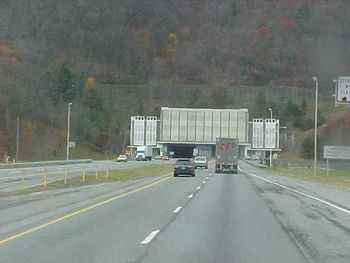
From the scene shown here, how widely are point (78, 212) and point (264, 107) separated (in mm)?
143342

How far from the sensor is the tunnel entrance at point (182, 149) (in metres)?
155

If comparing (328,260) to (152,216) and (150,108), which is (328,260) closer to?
(152,216)

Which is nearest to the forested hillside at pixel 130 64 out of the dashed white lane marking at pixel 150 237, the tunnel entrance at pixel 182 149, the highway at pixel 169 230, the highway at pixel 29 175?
the tunnel entrance at pixel 182 149

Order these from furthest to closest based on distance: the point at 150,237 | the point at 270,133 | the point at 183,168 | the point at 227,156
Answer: the point at 270,133, the point at 227,156, the point at 183,168, the point at 150,237

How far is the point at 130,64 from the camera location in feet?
589

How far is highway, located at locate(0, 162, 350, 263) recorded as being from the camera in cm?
1186

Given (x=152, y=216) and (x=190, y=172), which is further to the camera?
(x=190, y=172)

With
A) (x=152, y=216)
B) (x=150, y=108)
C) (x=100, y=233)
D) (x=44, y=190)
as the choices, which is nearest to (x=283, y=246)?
(x=100, y=233)

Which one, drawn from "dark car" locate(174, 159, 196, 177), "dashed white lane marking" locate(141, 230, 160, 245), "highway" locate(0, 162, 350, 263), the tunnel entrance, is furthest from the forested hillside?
"dashed white lane marking" locate(141, 230, 160, 245)

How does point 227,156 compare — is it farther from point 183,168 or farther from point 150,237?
point 150,237

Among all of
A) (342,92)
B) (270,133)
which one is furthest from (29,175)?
(270,133)

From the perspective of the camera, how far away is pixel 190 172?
57406 millimetres

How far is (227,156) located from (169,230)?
5444cm

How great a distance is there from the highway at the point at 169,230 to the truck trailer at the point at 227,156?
42260 millimetres
